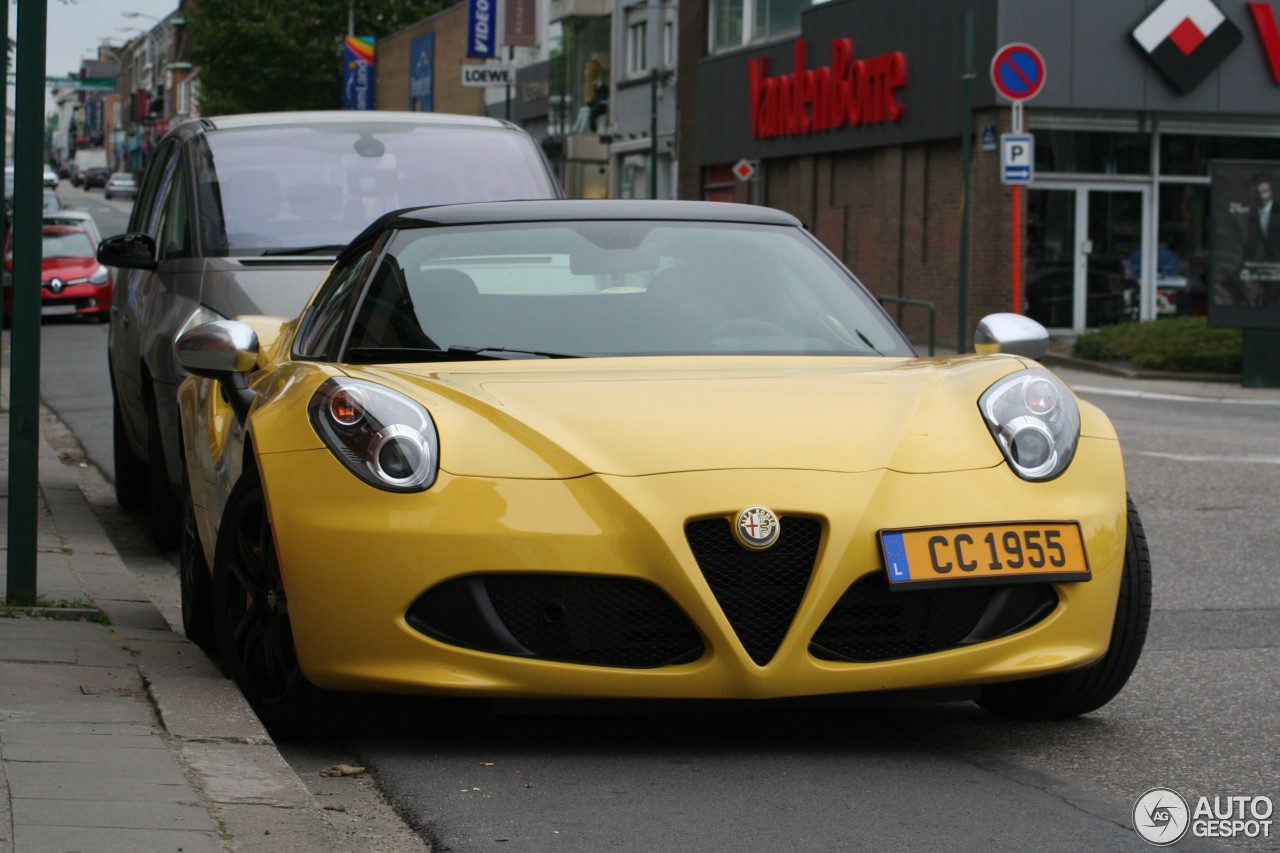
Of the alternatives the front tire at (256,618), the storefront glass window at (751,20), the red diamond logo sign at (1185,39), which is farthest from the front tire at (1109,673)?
the storefront glass window at (751,20)

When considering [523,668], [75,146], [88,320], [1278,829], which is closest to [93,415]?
[523,668]

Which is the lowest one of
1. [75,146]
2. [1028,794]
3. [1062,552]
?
[1028,794]

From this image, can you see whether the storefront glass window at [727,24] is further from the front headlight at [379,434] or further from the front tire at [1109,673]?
the front headlight at [379,434]

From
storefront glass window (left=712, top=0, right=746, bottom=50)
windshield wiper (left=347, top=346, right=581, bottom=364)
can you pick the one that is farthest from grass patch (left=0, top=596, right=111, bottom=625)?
storefront glass window (left=712, top=0, right=746, bottom=50)

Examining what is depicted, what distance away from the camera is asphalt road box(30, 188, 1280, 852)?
12.5ft

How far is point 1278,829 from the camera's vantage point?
152 inches

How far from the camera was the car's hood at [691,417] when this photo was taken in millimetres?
4273

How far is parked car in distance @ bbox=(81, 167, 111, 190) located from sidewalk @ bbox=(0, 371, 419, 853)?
131 m

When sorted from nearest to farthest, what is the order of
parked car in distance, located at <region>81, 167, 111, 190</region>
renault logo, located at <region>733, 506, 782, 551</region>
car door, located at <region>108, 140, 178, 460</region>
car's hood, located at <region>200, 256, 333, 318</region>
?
renault logo, located at <region>733, 506, 782, 551</region> → car's hood, located at <region>200, 256, 333, 318</region> → car door, located at <region>108, 140, 178, 460</region> → parked car in distance, located at <region>81, 167, 111, 190</region>

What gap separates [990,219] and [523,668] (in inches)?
995

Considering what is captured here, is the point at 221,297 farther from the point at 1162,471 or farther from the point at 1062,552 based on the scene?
the point at 1162,471

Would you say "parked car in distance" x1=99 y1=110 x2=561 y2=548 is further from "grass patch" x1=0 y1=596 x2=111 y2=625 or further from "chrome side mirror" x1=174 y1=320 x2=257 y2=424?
"chrome side mirror" x1=174 y1=320 x2=257 y2=424

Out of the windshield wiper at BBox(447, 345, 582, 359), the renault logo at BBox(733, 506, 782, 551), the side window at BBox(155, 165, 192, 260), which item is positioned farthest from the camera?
the side window at BBox(155, 165, 192, 260)

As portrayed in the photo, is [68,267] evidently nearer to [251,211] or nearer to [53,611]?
[251,211]
